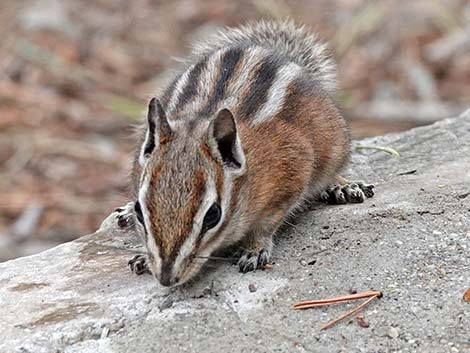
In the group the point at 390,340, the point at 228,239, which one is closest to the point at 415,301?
the point at 390,340

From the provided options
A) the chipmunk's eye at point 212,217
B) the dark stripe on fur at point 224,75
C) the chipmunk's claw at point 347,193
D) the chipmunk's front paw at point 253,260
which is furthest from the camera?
the chipmunk's claw at point 347,193

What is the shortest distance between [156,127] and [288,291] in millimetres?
908

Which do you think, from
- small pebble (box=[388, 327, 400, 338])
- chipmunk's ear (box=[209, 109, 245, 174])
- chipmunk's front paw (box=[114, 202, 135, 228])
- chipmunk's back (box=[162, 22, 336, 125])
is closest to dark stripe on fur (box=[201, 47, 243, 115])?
chipmunk's back (box=[162, 22, 336, 125])

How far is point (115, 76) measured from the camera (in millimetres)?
9742

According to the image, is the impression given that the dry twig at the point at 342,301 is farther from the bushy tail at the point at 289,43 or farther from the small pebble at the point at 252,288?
the bushy tail at the point at 289,43

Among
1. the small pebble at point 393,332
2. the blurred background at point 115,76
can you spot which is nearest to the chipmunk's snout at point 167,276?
the small pebble at point 393,332

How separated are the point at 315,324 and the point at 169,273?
62cm

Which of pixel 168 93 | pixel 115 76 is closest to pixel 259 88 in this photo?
pixel 168 93

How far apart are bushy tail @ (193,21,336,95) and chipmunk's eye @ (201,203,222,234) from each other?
5.77 ft

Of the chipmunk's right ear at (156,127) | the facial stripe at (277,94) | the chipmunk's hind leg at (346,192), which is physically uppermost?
the chipmunk's right ear at (156,127)

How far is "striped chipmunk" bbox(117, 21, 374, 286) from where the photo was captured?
3934 millimetres

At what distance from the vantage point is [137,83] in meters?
9.69

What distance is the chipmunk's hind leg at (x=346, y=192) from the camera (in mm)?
5094

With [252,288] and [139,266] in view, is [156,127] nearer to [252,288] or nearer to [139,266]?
[139,266]
